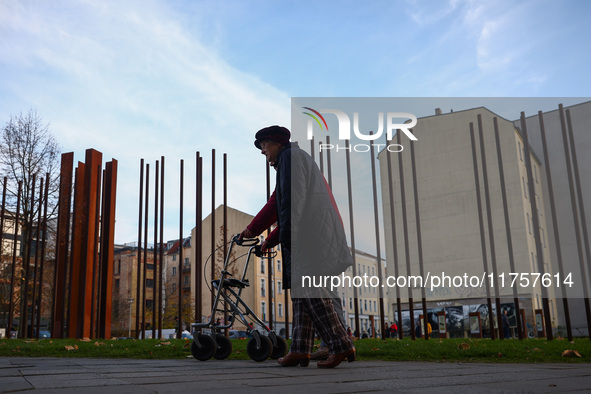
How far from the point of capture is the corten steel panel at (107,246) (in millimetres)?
9523

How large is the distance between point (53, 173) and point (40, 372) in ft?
33.4

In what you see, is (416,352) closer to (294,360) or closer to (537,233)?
(294,360)

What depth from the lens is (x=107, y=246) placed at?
9.66 metres

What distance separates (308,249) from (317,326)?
0.60m

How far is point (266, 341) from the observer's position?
4.82m

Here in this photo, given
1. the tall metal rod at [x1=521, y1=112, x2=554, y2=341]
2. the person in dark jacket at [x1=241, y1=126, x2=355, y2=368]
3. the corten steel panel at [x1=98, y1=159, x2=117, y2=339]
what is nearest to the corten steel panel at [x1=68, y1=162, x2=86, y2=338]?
the corten steel panel at [x1=98, y1=159, x2=117, y2=339]

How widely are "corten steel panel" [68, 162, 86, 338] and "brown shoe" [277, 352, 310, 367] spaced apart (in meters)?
6.26

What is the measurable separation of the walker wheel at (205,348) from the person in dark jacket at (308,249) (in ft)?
3.19

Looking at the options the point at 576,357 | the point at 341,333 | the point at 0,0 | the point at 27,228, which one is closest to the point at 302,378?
the point at 341,333

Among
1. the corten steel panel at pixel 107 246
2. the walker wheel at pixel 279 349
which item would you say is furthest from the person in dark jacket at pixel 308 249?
the corten steel panel at pixel 107 246

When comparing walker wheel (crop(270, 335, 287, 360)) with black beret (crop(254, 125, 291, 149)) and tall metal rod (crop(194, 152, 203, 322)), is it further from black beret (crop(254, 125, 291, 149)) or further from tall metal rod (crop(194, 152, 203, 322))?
tall metal rod (crop(194, 152, 203, 322))

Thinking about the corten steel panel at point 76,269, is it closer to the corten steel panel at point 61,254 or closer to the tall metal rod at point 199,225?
the corten steel panel at point 61,254

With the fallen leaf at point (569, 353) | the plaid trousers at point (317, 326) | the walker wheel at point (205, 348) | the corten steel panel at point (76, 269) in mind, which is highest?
the corten steel panel at point (76, 269)

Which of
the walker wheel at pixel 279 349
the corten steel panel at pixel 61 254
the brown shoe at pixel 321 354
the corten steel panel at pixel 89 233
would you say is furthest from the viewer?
the corten steel panel at pixel 61 254
